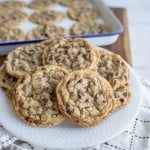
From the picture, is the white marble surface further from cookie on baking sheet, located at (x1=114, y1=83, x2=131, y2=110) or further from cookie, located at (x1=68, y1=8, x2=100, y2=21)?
cookie on baking sheet, located at (x1=114, y1=83, x2=131, y2=110)

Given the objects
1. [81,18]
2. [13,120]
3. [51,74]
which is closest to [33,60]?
[51,74]

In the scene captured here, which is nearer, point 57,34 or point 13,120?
point 13,120

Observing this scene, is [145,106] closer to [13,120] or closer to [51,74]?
[51,74]

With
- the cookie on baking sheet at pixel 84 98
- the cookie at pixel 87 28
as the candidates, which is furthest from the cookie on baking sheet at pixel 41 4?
the cookie on baking sheet at pixel 84 98

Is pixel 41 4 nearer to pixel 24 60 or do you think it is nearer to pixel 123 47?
pixel 123 47

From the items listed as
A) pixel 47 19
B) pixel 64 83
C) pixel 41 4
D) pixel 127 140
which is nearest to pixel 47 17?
pixel 47 19

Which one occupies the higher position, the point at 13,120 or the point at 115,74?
the point at 115,74
